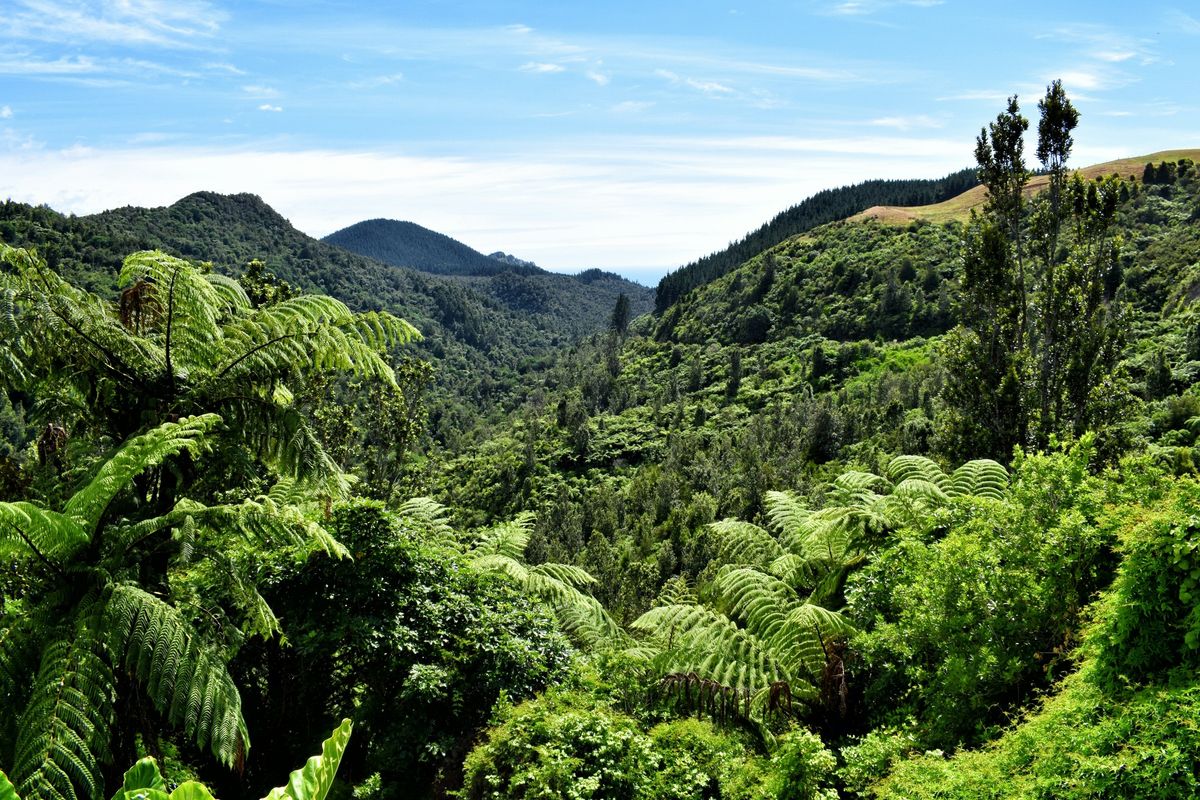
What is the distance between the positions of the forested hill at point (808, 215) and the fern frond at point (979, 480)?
128 m

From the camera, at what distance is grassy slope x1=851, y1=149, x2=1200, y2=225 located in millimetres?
102581

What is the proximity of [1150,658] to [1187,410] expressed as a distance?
1604 inches

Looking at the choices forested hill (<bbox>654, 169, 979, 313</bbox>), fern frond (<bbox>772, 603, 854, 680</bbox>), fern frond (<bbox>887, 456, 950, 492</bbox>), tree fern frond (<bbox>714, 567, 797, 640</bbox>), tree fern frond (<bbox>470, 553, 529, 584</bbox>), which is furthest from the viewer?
forested hill (<bbox>654, 169, 979, 313</bbox>)

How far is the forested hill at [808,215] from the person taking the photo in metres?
147

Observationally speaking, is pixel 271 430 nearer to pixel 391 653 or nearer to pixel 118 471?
pixel 118 471

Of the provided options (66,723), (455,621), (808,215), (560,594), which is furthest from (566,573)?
(808,215)

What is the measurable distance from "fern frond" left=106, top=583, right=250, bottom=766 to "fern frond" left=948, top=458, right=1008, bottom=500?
844 centimetres

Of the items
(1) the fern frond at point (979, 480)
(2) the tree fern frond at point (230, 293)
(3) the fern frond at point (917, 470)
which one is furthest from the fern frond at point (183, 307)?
(3) the fern frond at point (917, 470)

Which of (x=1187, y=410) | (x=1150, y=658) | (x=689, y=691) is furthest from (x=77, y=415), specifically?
(x=1187, y=410)

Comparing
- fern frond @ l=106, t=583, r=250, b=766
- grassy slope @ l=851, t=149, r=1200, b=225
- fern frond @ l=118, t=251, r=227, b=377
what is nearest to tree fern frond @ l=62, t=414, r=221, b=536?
fern frond @ l=106, t=583, r=250, b=766

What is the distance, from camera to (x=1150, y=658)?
4688 mm

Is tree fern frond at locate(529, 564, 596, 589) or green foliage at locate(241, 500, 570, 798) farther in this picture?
tree fern frond at locate(529, 564, 596, 589)

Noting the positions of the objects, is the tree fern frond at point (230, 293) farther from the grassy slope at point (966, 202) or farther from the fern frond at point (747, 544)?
the grassy slope at point (966, 202)

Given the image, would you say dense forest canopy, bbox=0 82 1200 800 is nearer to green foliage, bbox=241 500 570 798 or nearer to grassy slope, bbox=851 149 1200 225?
green foliage, bbox=241 500 570 798
